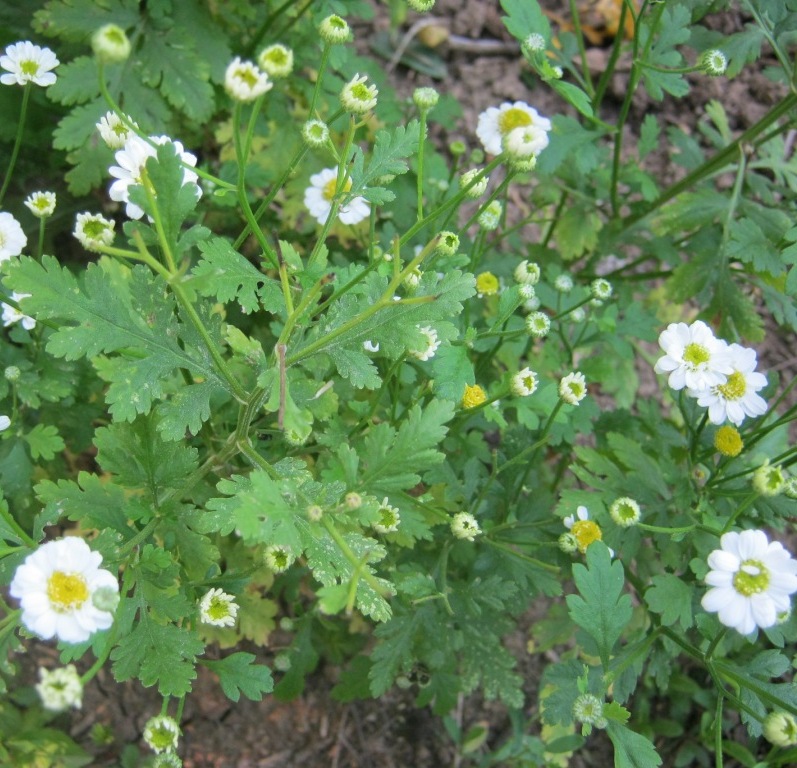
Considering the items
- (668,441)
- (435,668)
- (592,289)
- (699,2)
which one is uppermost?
(699,2)

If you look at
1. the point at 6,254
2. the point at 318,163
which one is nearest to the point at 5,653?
the point at 6,254

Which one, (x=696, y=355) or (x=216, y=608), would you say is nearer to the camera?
(x=216, y=608)

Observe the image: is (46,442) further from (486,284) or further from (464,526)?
(486,284)

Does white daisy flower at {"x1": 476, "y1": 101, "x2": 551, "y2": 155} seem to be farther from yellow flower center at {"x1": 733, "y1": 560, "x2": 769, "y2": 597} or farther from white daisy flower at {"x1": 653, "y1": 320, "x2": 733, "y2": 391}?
yellow flower center at {"x1": 733, "y1": 560, "x2": 769, "y2": 597}

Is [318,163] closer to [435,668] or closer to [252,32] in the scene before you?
[252,32]

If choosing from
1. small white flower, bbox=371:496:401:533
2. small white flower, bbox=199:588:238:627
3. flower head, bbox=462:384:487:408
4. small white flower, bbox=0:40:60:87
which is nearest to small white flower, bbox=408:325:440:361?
flower head, bbox=462:384:487:408

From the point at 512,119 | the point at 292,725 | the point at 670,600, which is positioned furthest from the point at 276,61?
the point at 292,725
